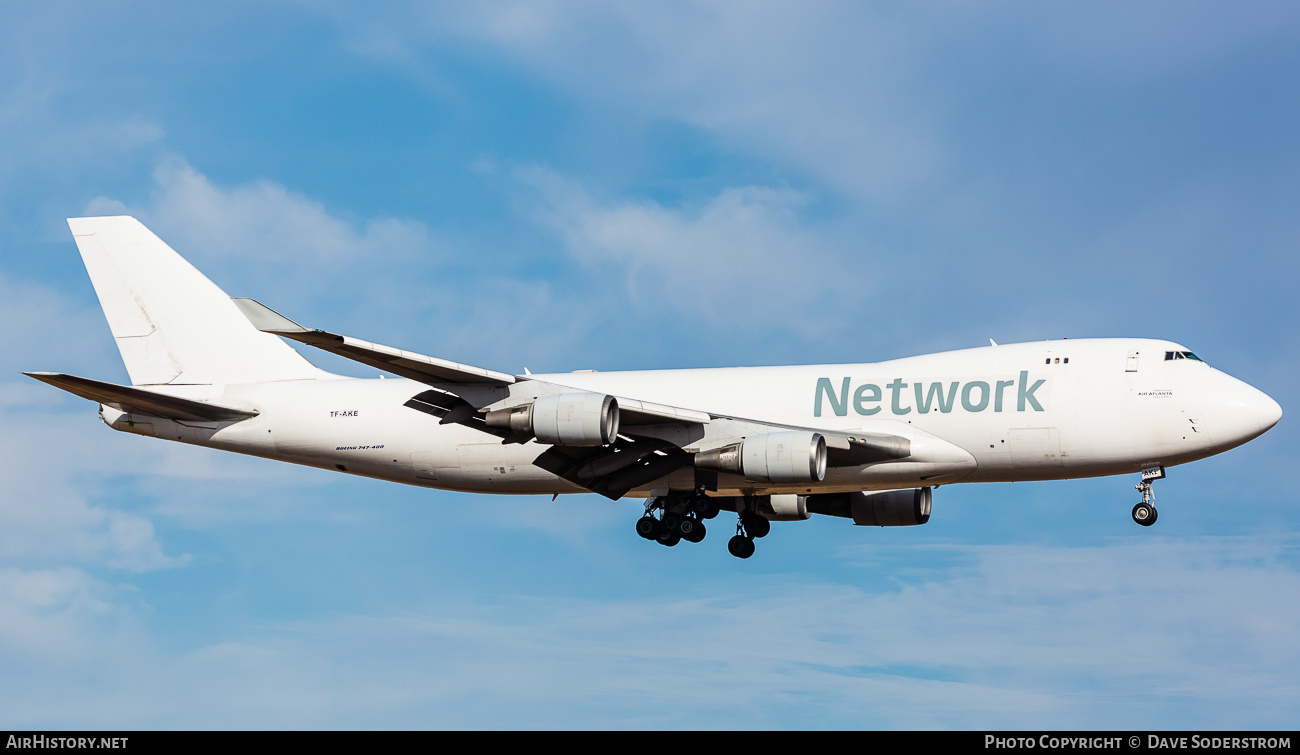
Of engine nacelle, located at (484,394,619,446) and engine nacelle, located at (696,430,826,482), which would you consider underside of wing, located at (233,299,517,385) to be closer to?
engine nacelle, located at (484,394,619,446)

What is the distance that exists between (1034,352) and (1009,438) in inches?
101

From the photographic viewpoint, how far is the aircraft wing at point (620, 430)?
1283 inches

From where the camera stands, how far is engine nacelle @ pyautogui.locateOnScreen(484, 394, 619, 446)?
3206 cm

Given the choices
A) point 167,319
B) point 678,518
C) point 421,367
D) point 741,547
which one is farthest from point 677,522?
point 167,319

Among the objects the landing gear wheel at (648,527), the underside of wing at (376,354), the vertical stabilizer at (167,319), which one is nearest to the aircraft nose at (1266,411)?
the landing gear wheel at (648,527)

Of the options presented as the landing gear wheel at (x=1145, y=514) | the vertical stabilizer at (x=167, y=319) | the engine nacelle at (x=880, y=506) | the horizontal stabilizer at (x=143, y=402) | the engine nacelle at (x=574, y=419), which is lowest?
the landing gear wheel at (x=1145, y=514)

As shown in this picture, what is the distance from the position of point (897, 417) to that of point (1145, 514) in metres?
6.83

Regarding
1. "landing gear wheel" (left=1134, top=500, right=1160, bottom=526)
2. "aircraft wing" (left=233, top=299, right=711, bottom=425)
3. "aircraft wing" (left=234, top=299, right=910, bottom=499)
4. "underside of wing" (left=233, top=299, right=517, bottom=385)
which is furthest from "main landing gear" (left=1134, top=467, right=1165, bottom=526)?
"underside of wing" (left=233, top=299, right=517, bottom=385)

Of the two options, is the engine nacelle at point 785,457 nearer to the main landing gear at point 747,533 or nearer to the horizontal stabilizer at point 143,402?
the main landing gear at point 747,533

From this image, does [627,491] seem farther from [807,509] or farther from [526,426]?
A: [807,509]

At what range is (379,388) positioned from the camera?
39.2 meters

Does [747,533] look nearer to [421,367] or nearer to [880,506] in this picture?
[880,506]

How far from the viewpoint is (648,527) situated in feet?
122

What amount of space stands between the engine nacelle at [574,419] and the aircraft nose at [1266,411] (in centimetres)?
1611
